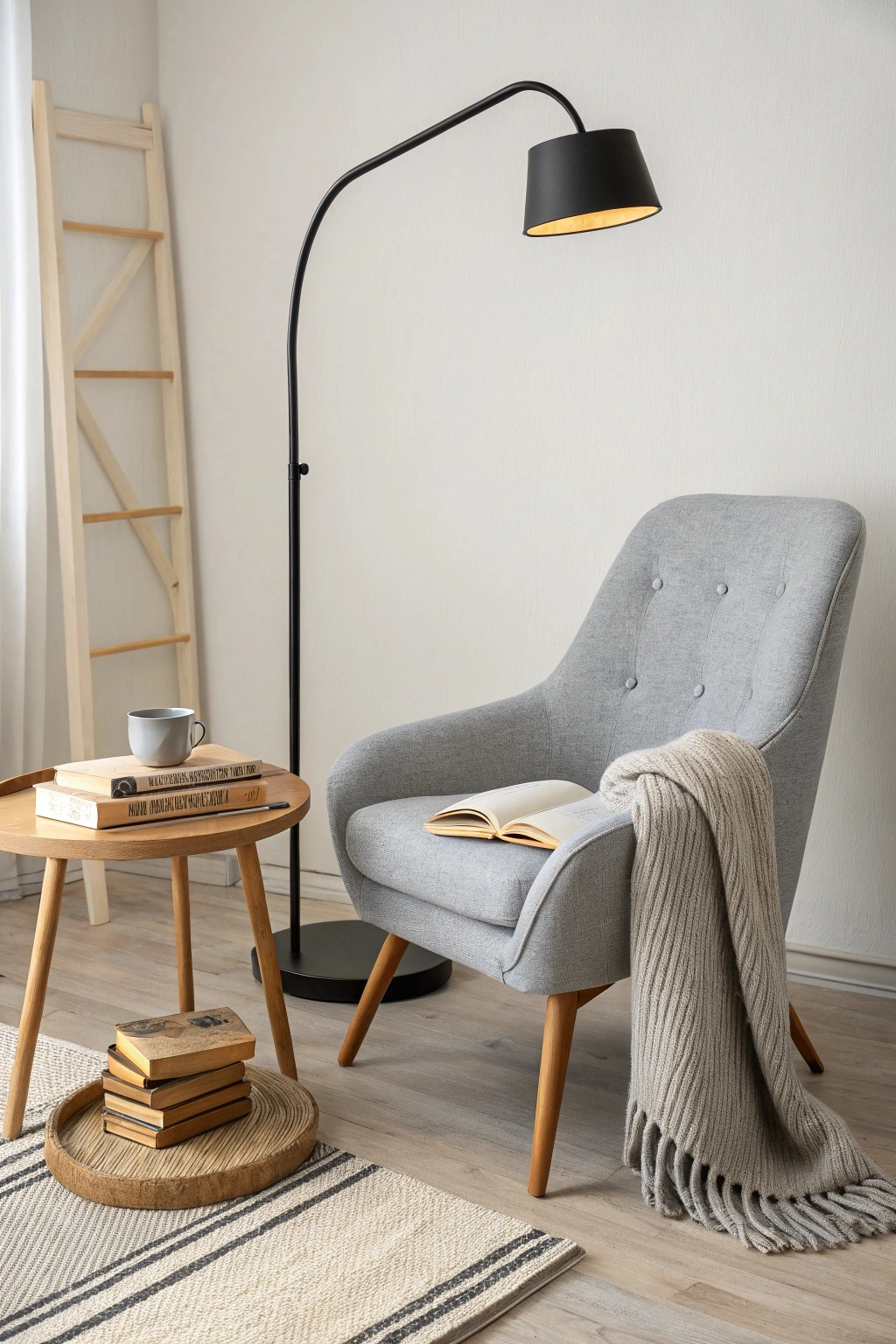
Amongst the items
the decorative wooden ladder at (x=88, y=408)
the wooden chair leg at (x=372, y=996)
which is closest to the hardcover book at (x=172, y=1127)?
the wooden chair leg at (x=372, y=996)

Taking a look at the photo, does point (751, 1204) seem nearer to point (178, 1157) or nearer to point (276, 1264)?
point (276, 1264)

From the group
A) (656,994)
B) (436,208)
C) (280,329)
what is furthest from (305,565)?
(656,994)

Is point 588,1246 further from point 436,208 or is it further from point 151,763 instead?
point 436,208

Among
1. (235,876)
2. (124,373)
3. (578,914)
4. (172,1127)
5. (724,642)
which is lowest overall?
(235,876)

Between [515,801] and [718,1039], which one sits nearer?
[718,1039]

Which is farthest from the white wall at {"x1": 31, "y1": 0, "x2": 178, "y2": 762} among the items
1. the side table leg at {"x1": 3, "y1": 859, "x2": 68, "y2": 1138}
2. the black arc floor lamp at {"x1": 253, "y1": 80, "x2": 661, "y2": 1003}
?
the side table leg at {"x1": 3, "y1": 859, "x2": 68, "y2": 1138}

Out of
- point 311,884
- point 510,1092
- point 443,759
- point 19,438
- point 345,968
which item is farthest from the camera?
point 311,884

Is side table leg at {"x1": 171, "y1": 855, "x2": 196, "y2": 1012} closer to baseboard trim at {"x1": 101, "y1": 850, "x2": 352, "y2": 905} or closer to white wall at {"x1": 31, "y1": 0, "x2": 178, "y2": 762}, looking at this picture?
baseboard trim at {"x1": 101, "y1": 850, "x2": 352, "y2": 905}

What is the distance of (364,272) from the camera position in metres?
2.97

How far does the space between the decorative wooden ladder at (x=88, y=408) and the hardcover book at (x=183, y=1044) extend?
44.6 inches

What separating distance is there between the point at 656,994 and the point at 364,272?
6.36ft

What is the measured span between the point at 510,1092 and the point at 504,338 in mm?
1600

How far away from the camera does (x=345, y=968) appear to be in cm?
250

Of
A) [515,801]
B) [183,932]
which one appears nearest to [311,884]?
[183,932]
